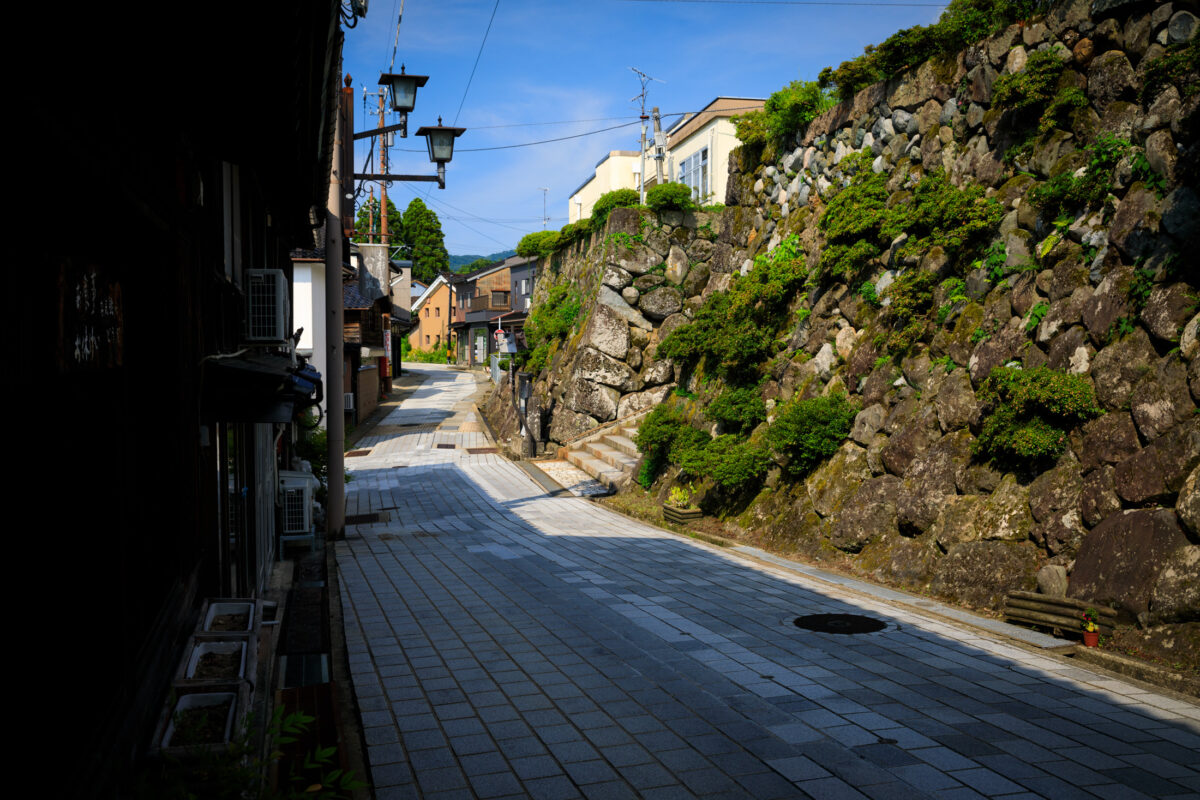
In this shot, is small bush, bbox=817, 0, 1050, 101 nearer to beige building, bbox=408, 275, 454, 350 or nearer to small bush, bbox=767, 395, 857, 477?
small bush, bbox=767, 395, 857, 477

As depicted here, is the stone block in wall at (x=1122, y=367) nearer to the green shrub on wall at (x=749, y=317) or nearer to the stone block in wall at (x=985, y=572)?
the stone block in wall at (x=985, y=572)

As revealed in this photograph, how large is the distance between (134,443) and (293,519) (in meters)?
9.01

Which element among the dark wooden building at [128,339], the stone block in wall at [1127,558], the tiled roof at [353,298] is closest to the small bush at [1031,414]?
the stone block in wall at [1127,558]

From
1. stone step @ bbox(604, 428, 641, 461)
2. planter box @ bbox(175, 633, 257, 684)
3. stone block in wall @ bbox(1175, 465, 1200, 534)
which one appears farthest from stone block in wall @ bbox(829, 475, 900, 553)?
stone step @ bbox(604, 428, 641, 461)

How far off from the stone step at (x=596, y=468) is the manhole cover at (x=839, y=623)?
11.2 m

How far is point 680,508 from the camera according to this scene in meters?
16.2

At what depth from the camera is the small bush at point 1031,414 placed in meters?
9.23

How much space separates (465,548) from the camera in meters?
13.9

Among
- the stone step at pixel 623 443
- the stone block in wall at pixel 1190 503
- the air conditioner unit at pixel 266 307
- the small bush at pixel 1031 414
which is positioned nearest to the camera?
the stone block in wall at pixel 1190 503

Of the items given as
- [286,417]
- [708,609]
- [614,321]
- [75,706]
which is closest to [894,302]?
[708,609]

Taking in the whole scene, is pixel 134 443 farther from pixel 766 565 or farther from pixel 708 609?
pixel 766 565

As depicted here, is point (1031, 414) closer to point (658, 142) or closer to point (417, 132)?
point (417, 132)

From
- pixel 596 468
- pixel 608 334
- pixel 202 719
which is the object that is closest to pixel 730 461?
pixel 596 468

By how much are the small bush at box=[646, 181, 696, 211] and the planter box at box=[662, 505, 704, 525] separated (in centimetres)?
1432
